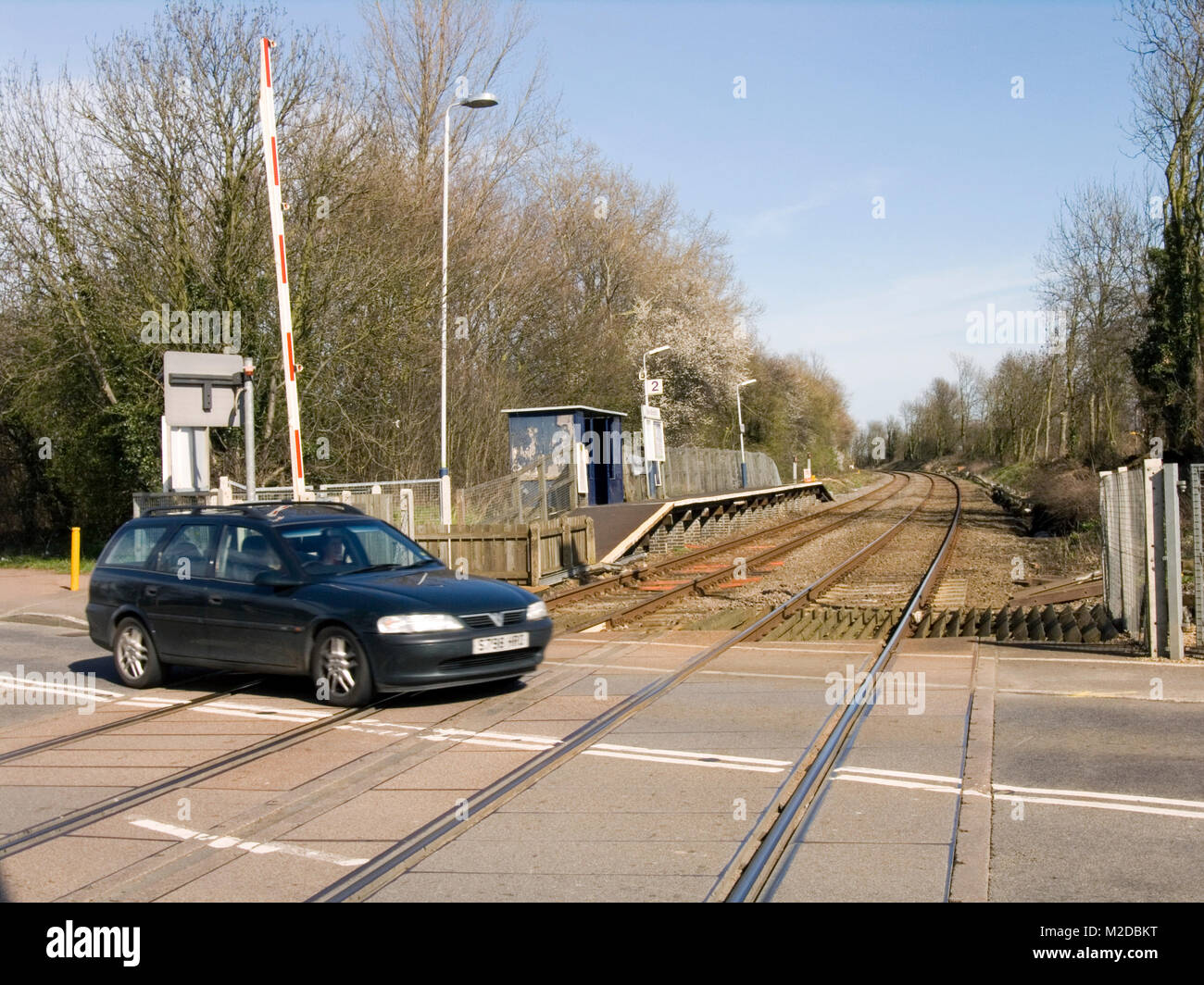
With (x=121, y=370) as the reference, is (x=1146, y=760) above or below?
below

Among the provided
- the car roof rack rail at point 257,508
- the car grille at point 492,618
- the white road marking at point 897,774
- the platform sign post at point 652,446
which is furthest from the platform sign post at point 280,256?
the platform sign post at point 652,446

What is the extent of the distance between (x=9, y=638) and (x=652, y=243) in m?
43.6

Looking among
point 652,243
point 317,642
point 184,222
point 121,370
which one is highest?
point 652,243

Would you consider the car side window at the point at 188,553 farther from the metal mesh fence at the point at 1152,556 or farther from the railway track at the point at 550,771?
the metal mesh fence at the point at 1152,556

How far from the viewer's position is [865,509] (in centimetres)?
4662

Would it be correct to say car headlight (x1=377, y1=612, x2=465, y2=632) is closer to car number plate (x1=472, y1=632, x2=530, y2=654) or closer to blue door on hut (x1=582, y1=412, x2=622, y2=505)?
car number plate (x1=472, y1=632, x2=530, y2=654)

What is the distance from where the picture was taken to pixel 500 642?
9.09 meters

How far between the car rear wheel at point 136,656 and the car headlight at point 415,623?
2802 millimetres

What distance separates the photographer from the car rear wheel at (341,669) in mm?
8969

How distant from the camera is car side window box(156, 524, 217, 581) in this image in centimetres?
1017
